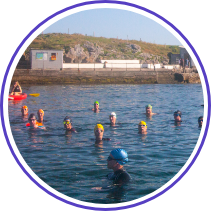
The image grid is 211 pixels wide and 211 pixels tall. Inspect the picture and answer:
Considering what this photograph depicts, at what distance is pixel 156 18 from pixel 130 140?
8.81 meters

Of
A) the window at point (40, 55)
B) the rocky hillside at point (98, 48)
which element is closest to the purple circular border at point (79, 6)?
the window at point (40, 55)

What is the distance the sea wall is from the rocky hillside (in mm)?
18103

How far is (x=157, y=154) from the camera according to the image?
39.6ft

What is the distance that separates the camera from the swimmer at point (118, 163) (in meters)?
8.54

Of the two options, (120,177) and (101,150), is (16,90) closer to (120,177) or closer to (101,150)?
(101,150)

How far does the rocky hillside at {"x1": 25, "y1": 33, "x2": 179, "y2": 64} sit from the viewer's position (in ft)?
223

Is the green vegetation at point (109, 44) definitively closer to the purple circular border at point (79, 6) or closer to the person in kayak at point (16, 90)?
the person in kayak at point (16, 90)

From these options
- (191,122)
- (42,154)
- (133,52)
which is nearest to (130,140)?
(42,154)

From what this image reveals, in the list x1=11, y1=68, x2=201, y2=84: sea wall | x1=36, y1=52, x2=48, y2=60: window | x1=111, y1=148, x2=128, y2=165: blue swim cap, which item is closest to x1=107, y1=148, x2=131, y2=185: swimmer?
x1=111, y1=148, x2=128, y2=165: blue swim cap

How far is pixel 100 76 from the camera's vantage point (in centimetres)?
4816

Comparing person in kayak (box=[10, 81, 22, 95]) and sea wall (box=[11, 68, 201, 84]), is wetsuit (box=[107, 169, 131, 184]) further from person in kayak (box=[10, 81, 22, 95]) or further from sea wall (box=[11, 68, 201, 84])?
sea wall (box=[11, 68, 201, 84])

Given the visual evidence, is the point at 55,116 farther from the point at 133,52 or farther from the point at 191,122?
the point at 133,52

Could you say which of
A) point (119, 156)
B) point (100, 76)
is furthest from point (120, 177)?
point (100, 76)

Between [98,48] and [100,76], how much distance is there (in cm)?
2946
